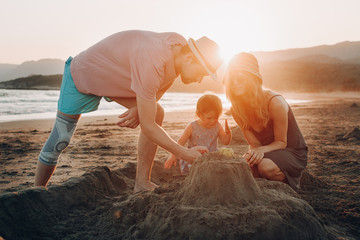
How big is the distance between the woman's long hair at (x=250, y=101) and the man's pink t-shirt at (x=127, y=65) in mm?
652

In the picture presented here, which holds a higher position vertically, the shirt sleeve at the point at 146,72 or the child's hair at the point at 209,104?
the shirt sleeve at the point at 146,72

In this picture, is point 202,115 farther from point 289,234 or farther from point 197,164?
point 289,234

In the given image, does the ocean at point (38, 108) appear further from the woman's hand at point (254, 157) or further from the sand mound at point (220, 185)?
the sand mound at point (220, 185)

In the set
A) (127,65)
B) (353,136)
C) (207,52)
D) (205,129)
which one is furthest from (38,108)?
(207,52)

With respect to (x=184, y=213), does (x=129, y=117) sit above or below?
above

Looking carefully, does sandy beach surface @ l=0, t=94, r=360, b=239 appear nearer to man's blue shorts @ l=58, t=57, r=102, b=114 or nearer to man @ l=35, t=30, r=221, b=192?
man @ l=35, t=30, r=221, b=192

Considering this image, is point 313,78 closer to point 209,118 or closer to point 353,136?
point 353,136

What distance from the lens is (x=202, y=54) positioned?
234 cm

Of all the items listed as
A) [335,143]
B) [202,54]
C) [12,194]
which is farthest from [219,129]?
[335,143]

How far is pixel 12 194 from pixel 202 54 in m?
1.74

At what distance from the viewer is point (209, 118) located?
3.74 m

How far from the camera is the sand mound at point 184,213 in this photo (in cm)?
174

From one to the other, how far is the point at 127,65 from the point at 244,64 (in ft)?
3.70

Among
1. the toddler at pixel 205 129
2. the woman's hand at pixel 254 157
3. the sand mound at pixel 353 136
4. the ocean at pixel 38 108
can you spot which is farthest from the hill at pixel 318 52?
the woman's hand at pixel 254 157
